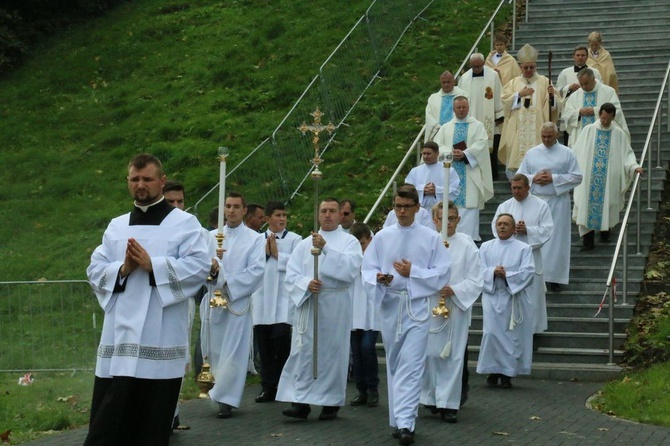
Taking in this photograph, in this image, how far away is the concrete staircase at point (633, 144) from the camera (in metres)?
15.2

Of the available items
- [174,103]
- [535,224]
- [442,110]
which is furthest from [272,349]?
[174,103]

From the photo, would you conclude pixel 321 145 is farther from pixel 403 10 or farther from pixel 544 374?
pixel 544 374

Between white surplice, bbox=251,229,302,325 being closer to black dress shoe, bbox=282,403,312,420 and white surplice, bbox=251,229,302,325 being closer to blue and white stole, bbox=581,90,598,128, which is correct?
black dress shoe, bbox=282,403,312,420

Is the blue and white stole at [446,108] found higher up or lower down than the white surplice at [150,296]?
higher up

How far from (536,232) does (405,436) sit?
18.8ft

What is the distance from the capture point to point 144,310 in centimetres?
807

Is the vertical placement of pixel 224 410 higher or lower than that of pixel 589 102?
lower

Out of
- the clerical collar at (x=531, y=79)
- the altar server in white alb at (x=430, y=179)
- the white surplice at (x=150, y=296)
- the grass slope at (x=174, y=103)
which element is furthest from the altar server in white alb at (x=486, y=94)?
the white surplice at (x=150, y=296)

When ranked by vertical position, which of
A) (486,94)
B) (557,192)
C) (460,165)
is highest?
(486,94)

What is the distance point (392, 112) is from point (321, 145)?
1.74 metres

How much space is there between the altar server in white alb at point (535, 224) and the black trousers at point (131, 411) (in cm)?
789

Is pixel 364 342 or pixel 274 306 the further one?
pixel 274 306

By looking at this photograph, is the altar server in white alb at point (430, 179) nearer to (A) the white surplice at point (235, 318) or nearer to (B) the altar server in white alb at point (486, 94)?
(B) the altar server in white alb at point (486, 94)

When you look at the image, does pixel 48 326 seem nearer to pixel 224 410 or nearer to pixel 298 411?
pixel 224 410
